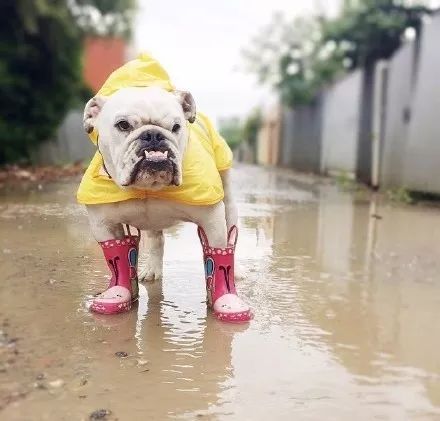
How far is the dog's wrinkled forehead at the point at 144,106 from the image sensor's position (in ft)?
8.85

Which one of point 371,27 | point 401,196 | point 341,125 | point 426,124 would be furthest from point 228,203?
point 371,27

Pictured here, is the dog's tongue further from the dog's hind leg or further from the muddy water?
the dog's hind leg

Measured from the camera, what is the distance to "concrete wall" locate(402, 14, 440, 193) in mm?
7961

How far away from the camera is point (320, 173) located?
52.1 feet

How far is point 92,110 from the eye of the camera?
2.84 metres

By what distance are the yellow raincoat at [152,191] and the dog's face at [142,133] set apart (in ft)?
0.24

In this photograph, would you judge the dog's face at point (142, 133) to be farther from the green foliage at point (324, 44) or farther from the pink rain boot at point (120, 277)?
the green foliage at point (324, 44)

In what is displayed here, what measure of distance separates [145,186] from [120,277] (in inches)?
22.4

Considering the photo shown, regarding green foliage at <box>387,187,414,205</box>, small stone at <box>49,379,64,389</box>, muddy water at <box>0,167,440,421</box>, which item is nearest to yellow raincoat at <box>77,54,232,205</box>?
muddy water at <box>0,167,440,421</box>

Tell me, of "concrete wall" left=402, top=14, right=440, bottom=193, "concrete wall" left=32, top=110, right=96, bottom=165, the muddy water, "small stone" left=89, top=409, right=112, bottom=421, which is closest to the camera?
"small stone" left=89, top=409, right=112, bottom=421

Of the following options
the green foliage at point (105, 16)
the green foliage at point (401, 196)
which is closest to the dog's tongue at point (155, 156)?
the green foliage at point (401, 196)

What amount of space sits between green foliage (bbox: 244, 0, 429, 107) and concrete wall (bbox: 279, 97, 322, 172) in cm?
56

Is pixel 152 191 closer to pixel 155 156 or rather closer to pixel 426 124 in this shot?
pixel 155 156

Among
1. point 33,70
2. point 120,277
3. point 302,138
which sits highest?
point 33,70
